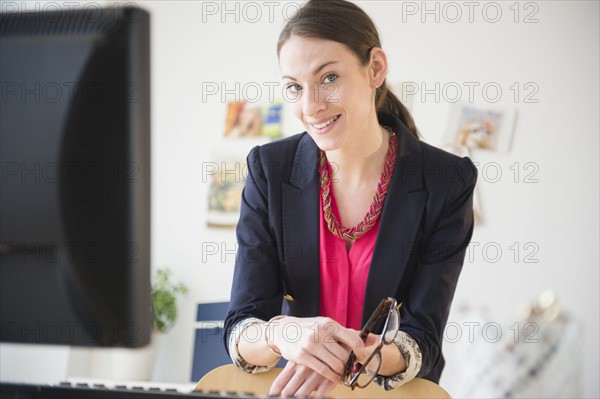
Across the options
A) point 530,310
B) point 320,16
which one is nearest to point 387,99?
point 320,16

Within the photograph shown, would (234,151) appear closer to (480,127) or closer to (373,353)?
(480,127)

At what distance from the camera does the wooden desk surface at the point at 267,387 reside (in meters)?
1.16

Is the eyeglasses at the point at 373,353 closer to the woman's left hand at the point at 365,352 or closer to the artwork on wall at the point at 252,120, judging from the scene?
the woman's left hand at the point at 365,352

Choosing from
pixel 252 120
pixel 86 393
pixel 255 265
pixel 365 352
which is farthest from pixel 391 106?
pixel 252 120

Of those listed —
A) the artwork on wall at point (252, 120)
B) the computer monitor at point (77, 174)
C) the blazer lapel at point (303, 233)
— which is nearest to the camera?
the computer monitor at point (77, 174)

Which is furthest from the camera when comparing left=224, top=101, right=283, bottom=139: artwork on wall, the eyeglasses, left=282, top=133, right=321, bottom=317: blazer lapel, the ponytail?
left=224, top=101, right=283, bottom=139: artwork on wall

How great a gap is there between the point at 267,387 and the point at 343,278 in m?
0.35

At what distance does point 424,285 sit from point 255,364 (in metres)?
0.40

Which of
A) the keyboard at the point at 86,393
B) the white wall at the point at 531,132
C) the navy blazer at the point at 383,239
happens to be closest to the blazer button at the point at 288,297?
the navy blazer at the point at 383,239

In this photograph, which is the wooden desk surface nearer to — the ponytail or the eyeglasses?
the eyeglasses

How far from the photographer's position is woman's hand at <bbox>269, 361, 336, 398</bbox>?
1.17 metres

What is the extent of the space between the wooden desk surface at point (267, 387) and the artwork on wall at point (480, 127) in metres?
2.30

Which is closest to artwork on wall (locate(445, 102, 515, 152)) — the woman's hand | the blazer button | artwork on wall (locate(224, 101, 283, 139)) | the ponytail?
artwork on wall (locate(224, 101, 283, 139))

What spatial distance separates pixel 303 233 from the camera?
60.6 inches
